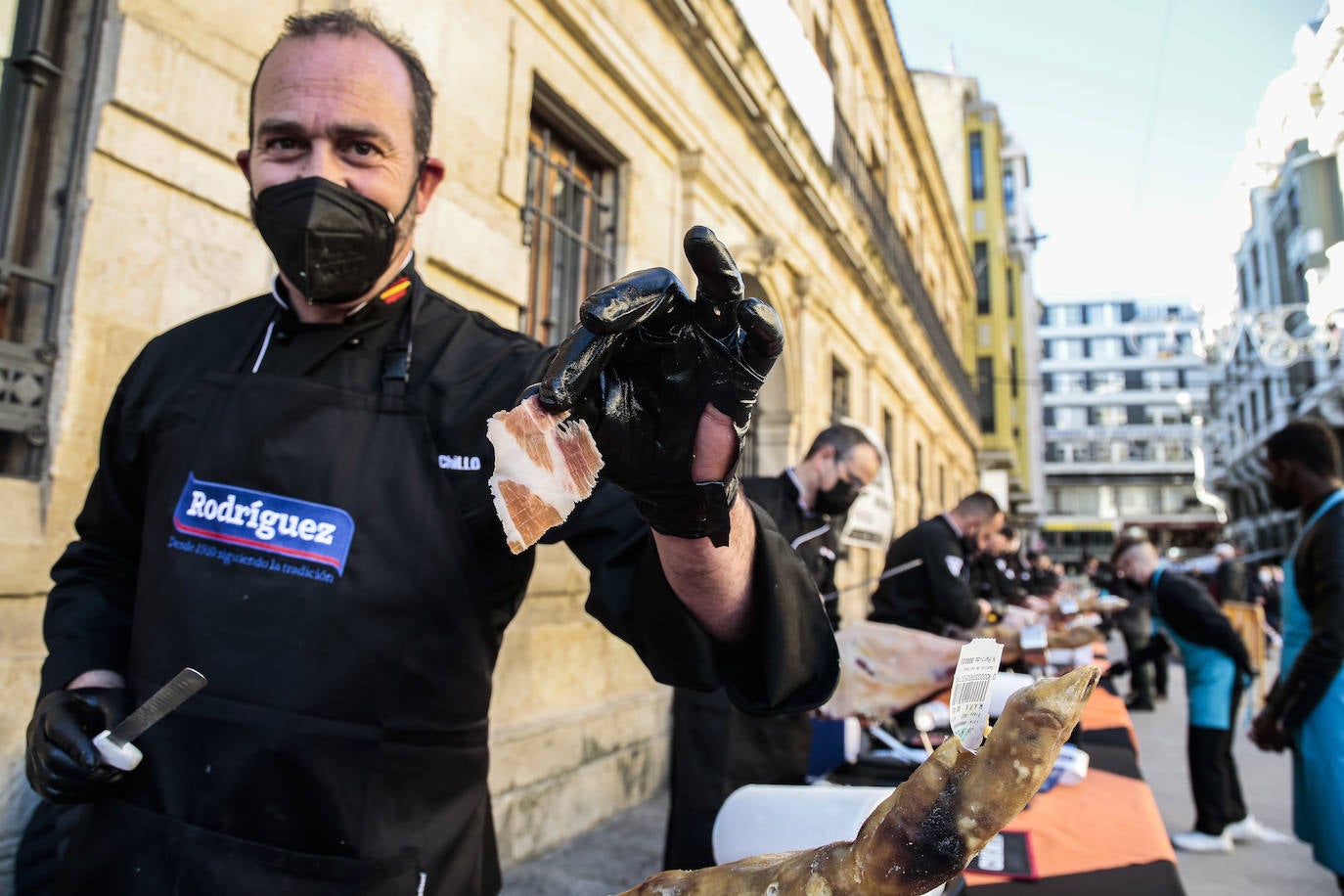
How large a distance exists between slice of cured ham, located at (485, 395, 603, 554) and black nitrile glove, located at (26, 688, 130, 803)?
93 centimetres

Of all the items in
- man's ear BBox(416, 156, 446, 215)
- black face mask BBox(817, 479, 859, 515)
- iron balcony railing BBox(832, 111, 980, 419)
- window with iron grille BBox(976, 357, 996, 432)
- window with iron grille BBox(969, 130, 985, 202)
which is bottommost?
black face mask BBox(817, 479, 859, 515)

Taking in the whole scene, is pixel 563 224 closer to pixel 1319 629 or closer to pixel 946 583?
pixel 946 583

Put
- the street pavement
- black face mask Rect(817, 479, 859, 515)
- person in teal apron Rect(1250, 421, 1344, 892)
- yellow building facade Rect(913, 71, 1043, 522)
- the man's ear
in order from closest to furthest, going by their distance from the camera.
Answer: the man's ear
person in teal apron Rect(1250, 421, 1344, 892)
the street pavement
black face mask Rect(817, 479, 859, 515)
yellow building facade Rect(913, 71, 1043, 522)

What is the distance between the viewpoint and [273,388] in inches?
52.8

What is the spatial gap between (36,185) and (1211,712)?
19.7 feet

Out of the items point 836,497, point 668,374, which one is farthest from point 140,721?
point 836,497

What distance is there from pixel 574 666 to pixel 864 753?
205 cm

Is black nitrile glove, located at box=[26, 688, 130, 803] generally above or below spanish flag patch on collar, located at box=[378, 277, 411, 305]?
below

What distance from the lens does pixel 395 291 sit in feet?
4.93

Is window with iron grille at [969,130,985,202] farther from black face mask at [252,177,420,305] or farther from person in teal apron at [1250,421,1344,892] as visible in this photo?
black face mask at [252,177,420,305]

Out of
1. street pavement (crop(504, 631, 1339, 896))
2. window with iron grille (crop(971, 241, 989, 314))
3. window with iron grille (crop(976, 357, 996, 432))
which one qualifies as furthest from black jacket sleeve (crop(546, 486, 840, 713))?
window with iron grille (crop(971, 241, 989, 314))

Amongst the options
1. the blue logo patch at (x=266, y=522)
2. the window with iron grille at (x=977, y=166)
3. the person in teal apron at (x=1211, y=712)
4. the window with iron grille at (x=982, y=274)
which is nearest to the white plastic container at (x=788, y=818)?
the blue logo patch at (x=266, y=522)

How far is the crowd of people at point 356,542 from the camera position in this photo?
0.84 m

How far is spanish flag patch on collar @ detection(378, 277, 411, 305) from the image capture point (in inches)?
58.6
